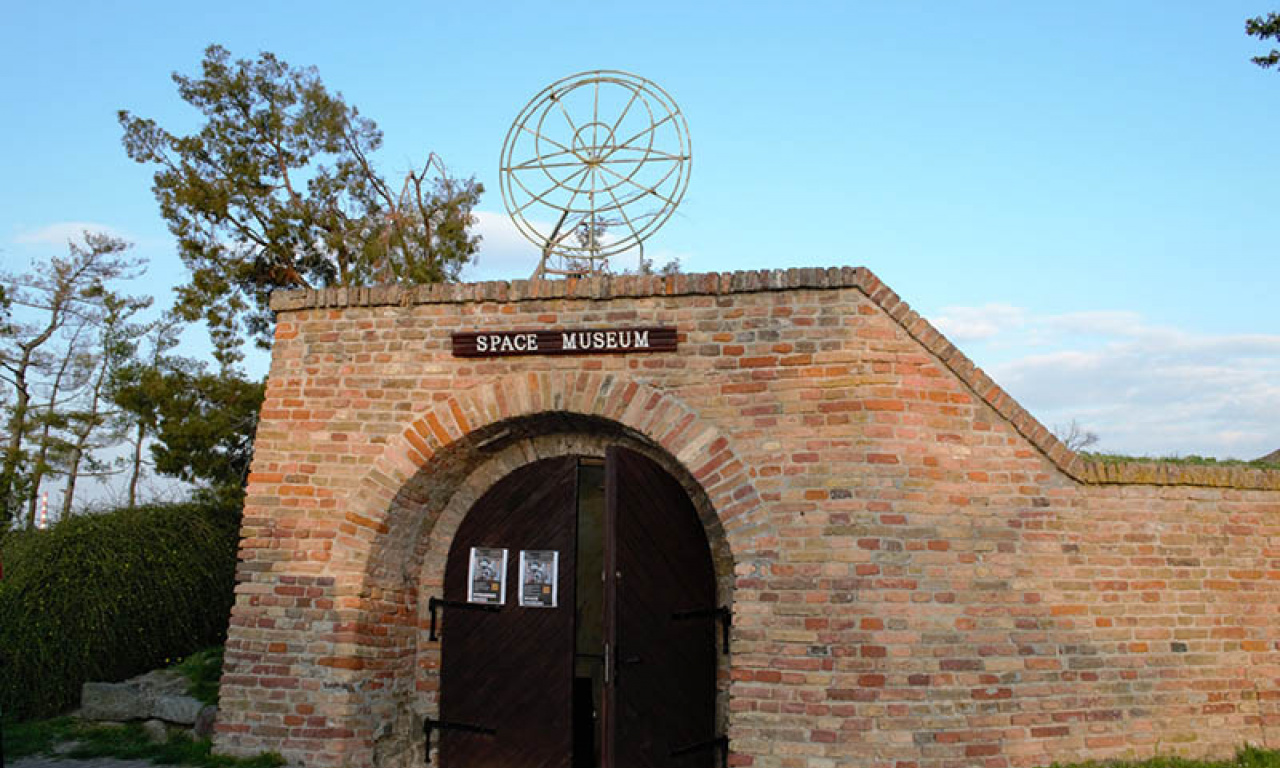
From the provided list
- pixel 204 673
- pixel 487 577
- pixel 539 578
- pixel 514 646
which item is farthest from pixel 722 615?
pixel 204 673

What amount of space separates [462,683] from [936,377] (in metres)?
4.49

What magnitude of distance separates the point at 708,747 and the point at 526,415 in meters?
2.90

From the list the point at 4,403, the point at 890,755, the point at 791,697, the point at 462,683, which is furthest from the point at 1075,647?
the point at 4,403

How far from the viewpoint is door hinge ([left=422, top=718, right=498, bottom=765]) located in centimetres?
726

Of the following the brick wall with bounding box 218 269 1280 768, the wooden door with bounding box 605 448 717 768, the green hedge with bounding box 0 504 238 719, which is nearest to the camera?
the brick wall with bounding box 218 269 1280 768

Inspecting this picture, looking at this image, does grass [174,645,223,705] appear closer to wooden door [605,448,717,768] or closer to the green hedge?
the green hedge

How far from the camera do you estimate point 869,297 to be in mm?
6703

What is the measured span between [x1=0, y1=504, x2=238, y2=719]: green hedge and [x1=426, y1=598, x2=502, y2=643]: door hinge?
4.02m

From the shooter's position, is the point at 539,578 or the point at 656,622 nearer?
the point at 656,622

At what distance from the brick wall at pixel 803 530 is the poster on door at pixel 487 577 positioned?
397mm

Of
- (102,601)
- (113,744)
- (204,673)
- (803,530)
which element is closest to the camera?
(803,530)

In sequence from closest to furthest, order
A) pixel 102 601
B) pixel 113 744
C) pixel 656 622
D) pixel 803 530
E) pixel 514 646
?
pixel 803 530 < pixel 656 622 < pixel 514 646 < pixel 113 744 < pixel 102 601

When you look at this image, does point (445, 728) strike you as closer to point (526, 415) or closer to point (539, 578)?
point (539, 578)

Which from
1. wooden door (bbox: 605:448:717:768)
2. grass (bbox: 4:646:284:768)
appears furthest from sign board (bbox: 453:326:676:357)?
grass (bbox: 4:646:284:768)
